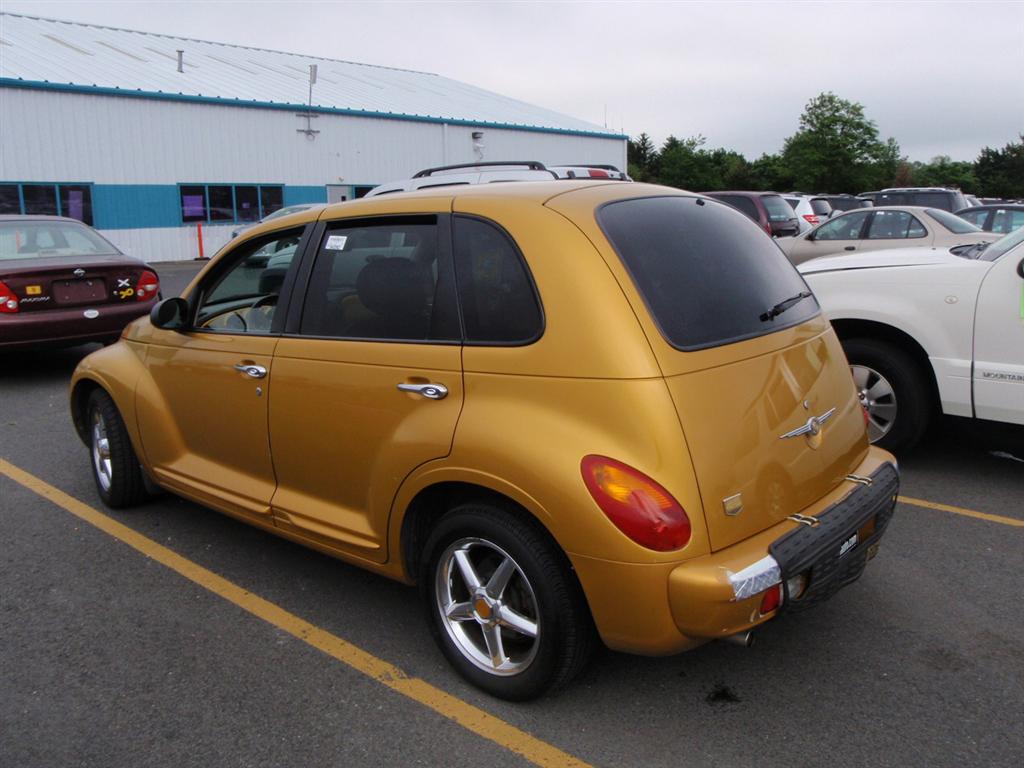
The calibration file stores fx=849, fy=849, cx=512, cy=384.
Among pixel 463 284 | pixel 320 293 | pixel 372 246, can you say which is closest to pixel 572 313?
pixel 463 284

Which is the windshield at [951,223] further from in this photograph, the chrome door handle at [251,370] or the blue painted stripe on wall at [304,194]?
the blue painted stripe on wall at [304,194]

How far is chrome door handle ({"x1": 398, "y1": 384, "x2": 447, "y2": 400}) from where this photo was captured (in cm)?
302

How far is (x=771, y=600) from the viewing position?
2660mm

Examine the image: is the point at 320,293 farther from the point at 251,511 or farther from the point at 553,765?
the point at 553,765

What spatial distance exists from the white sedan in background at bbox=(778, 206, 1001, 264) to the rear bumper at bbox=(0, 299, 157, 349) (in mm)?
9152

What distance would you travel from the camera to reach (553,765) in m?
2.71

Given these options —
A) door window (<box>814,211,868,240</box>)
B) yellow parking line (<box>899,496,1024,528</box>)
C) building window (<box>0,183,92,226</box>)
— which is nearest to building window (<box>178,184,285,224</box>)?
building window (<box>0,183,92,226</box>)

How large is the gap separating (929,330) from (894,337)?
0.92 feet

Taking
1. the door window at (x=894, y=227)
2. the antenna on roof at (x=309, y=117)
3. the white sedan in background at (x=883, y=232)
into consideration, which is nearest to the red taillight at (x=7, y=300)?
the white sedan in background at (x=883, y=232)

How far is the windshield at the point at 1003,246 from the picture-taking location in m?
5.04

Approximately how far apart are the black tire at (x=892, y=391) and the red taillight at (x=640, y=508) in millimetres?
3230

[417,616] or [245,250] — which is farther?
[245,250]

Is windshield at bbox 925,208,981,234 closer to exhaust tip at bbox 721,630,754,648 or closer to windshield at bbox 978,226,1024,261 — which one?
windshield at bbox 978,226,1024,261

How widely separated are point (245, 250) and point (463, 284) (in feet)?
4.95
